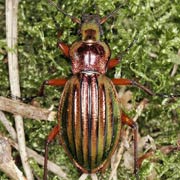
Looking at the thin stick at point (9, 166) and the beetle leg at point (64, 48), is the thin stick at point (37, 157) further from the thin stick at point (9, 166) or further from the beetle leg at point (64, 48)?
the beetle leg at point (64, 48)

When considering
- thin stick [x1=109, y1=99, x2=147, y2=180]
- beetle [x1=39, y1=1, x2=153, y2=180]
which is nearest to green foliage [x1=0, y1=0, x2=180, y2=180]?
thin stick [x1=109, y1=99, x2=147, y2=180]

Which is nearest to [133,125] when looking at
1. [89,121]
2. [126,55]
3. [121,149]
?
[121,149]

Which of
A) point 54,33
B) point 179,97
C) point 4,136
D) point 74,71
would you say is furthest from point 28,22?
point 179,97

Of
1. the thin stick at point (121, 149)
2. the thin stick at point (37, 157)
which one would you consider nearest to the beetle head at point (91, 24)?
the thin stick at point (121, 149)

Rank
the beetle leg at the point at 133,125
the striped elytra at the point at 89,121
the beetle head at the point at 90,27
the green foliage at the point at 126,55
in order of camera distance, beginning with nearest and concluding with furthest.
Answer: the striped elytra at the point at 89,121, the beetle leg at the point at 133,125, the beetle head at the point at 90,27, the green foliage at the point at 126,55

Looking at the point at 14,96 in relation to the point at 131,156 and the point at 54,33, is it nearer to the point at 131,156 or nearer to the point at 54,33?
the point at 54,33

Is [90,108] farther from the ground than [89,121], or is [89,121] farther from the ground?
[90,108]

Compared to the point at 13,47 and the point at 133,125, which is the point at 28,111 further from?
the point at 133,125

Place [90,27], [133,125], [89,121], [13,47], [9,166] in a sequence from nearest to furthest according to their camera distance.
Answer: [89,121] → [133,125] → [9,166] → [90,27] → [13,47]

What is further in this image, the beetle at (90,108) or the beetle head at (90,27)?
the beetle head at (90,27)
